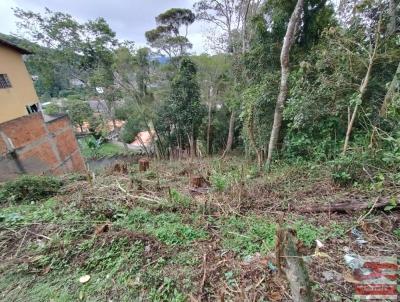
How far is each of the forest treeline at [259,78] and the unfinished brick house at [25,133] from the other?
2479 millimetres

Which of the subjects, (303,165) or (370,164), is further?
(303,165)

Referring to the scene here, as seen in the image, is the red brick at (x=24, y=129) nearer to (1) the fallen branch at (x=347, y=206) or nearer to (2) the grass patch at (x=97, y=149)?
(2) the grass patch at (x=97, y=149)

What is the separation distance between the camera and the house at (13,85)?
8797 millimetres

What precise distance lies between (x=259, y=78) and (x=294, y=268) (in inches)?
241

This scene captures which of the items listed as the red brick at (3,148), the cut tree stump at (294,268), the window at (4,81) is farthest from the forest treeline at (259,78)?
the red brick at (3,148)

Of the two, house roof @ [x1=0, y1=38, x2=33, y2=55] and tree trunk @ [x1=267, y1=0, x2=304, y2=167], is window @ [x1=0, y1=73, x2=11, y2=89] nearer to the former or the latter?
house roof @ [x1=0, y1=38, x2=33, y2=55]

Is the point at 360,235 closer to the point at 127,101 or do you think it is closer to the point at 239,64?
the point at 239,64

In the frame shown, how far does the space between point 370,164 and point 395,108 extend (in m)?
1.17

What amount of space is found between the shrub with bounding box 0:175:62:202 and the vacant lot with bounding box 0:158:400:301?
1.23ft

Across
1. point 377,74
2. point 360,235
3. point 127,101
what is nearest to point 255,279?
point 360,235

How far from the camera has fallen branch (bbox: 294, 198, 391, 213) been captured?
8.60 feet

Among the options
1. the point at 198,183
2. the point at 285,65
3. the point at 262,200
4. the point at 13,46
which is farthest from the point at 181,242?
the point at 13,46

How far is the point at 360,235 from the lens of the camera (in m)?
2.32

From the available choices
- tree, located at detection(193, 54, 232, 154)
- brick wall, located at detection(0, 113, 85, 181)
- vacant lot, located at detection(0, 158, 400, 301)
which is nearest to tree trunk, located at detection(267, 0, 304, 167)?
vacant lot, located at detection(0, 158, 400, 301)
